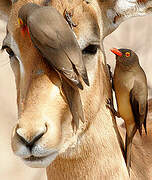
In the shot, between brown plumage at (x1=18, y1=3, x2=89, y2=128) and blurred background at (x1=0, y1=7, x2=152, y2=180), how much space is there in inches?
43.8

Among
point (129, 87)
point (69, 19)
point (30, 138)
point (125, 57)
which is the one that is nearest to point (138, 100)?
point (129, 87)

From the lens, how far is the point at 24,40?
1426mm

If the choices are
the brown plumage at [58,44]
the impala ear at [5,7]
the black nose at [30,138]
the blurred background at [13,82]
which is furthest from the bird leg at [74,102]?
the blurred background at [13,82]

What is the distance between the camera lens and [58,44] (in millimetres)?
Answer: 1328

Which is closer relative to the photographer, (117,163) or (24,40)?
(24,40)

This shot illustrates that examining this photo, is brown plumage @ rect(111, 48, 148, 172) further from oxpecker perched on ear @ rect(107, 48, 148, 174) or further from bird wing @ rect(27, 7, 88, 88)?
bird wing @ rect(27, 7, 88, 88)

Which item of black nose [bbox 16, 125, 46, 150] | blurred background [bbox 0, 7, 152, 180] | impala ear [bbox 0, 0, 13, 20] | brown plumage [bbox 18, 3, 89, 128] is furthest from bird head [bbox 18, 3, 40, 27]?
blurred background [bbox 0, 7, 152, 180]

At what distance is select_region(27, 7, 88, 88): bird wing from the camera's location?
130 centimetres

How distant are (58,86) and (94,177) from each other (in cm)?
60

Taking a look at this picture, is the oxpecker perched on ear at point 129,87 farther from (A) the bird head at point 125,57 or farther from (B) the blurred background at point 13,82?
(B) the blurred background at point 13,82

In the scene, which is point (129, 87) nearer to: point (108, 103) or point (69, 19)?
point (108, 103)

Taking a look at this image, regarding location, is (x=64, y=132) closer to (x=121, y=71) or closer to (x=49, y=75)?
(x=49, y=75)

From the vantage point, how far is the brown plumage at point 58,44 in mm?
1305

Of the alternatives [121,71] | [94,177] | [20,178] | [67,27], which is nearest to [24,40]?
[67,27]
